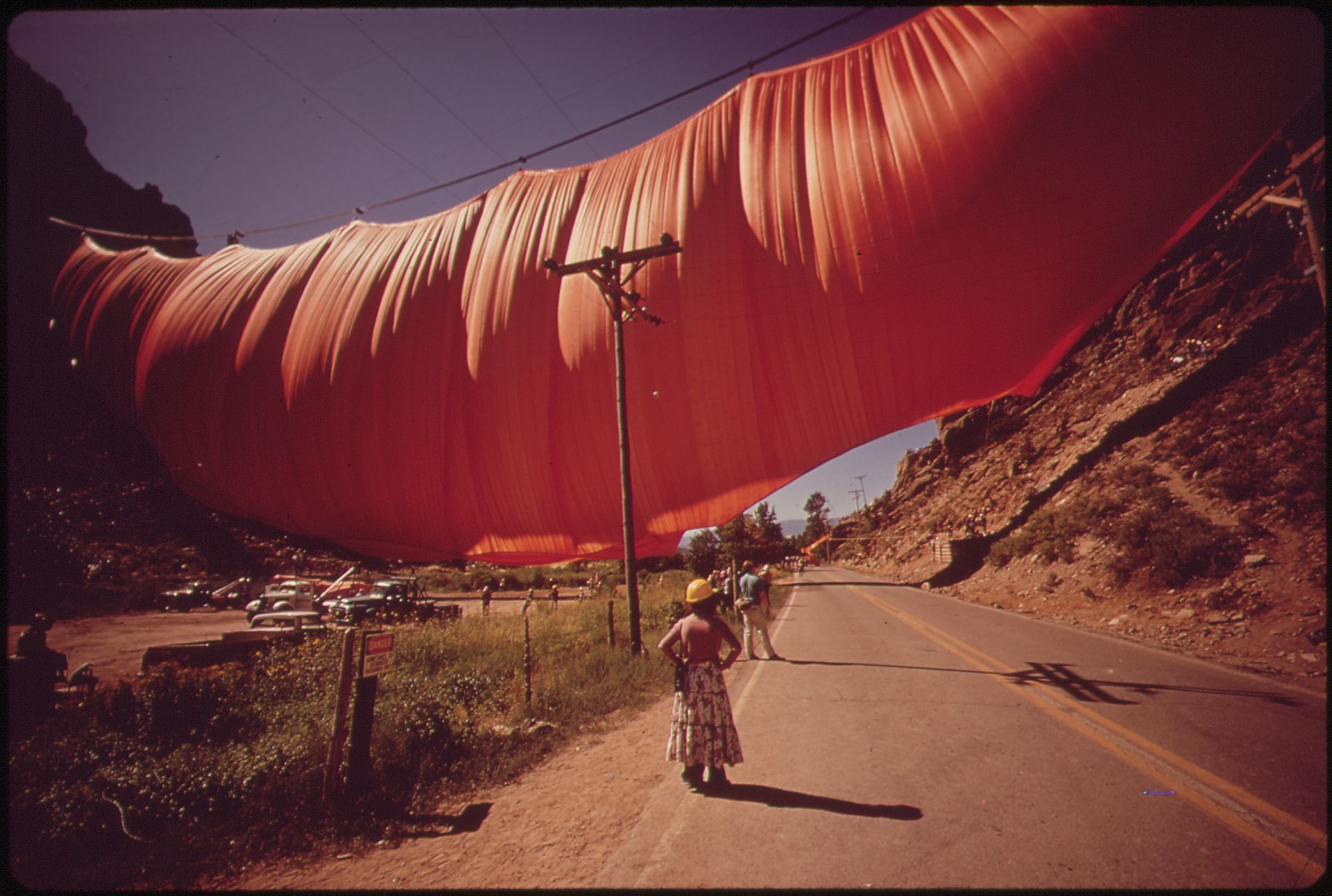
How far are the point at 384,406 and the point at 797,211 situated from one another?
458 centimetres

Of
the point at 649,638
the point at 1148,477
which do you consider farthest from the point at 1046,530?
the point at 649,638

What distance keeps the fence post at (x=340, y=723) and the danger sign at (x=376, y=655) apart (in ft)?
0.36

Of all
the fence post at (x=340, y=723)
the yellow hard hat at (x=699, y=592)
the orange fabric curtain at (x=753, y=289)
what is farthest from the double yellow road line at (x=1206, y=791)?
the fence post at (x=340, y=723)

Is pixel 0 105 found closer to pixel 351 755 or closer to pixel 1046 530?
pixel 351 755

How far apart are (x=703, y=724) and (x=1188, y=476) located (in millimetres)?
18025

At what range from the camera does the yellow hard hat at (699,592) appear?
4176mm

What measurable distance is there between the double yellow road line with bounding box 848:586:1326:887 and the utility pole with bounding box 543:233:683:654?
424 centimetres

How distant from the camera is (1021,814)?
312 centimetres

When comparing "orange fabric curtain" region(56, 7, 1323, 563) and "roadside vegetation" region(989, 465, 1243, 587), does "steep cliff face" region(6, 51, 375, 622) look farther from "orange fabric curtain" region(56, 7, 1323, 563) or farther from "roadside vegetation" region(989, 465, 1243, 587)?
"roadside vegetation" region(989, 465, 1243, 587)

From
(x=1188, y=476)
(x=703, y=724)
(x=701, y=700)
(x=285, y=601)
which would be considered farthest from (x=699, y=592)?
(x=285, y=601)

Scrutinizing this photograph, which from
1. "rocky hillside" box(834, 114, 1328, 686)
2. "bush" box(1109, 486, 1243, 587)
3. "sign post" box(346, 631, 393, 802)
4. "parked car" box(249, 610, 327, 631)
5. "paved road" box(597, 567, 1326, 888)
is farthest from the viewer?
"parked car" box(249, 610, 327, 631)

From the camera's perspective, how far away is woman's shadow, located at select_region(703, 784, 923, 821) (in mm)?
3246

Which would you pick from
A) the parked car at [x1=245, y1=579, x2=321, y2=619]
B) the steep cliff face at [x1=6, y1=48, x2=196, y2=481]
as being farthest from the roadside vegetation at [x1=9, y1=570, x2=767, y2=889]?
the parked car at [x1=245, y1=579, x2=321, y2=619]

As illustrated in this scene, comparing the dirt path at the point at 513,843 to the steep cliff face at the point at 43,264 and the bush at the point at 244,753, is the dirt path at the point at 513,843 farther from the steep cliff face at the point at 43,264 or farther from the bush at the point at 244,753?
the steep cliff face at the point at 43,264
